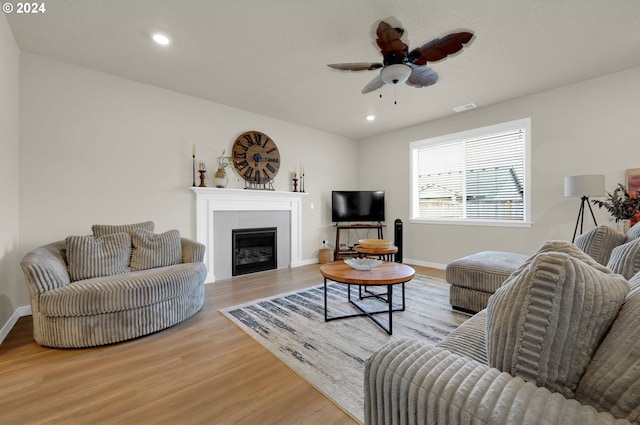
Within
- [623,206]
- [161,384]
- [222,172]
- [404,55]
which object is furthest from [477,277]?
[222,172]

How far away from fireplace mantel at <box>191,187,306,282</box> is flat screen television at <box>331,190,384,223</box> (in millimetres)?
876

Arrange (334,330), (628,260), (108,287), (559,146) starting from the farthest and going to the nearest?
(559,146)
(334,330)
(108,287)
(628,260)

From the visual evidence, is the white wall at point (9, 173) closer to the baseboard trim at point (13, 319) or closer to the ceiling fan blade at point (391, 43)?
the baseboard trim at point (13, 319)

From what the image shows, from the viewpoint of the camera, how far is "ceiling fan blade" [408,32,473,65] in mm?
1852

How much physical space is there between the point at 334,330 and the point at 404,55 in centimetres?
240

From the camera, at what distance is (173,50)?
2672 millimetres

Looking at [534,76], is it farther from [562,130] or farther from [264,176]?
[264,176]

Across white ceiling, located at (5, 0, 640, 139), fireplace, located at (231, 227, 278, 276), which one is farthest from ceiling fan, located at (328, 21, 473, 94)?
fireplace, located at (231, 227, 278, 276)

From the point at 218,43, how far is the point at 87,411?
292cm

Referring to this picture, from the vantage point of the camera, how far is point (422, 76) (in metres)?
2.41

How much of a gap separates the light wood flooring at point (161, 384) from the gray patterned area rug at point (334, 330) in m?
0.10

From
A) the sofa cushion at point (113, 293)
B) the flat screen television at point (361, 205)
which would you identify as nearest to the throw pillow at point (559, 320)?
the sofa cushion at point (113, 293)

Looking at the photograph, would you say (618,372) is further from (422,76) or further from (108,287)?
(108,287)

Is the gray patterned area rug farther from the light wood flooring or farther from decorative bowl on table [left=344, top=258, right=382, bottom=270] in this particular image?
decorative bowl on table [left=344, top=258, right=382, bottom=270]
